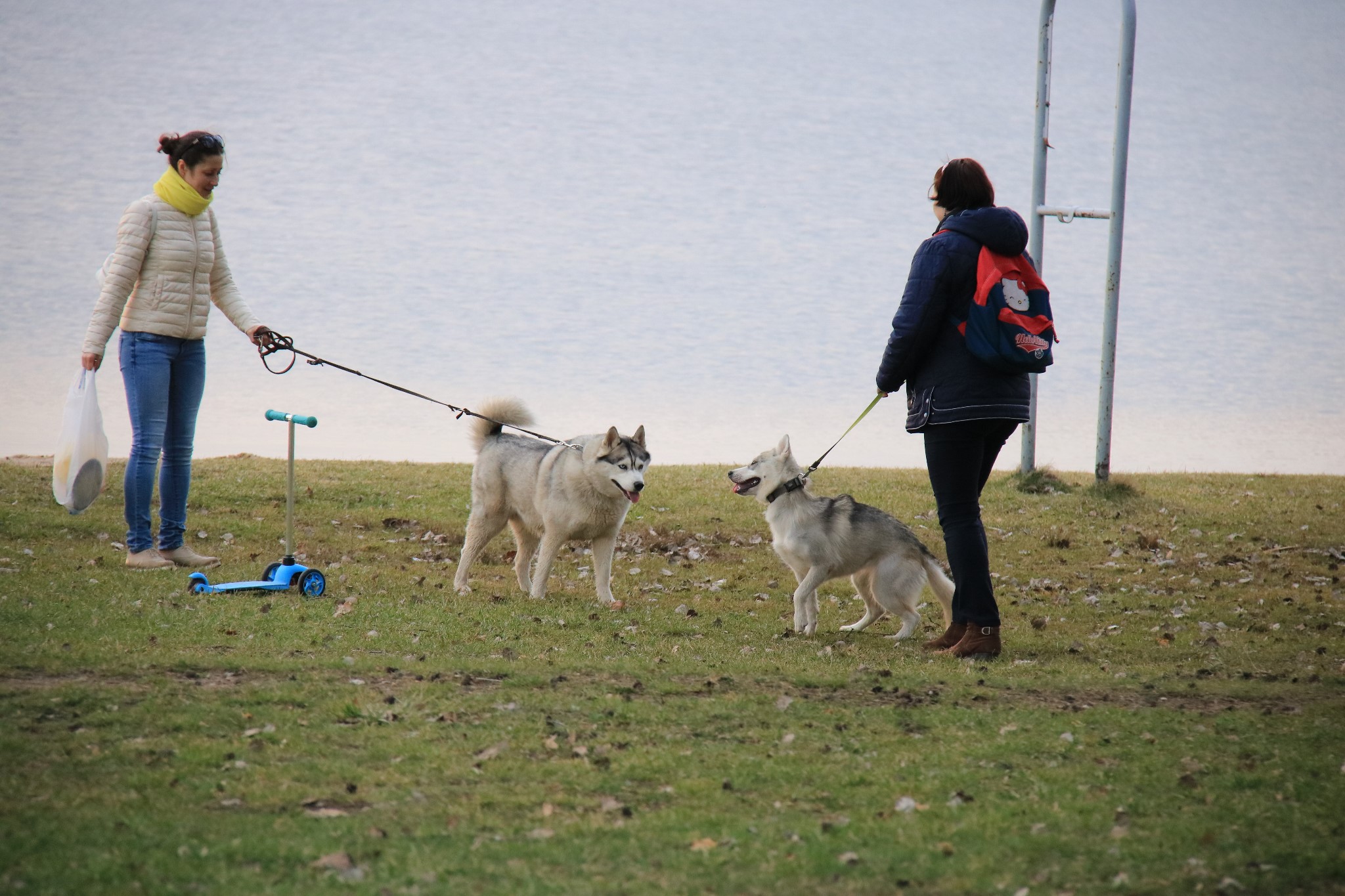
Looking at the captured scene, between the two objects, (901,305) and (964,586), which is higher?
(901,305)

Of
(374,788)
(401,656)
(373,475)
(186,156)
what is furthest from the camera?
(373,475)

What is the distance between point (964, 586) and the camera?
838cm

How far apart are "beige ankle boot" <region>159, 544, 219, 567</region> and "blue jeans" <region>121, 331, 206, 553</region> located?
0.21 ft

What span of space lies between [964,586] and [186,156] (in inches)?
292

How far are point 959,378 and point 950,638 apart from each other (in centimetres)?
207

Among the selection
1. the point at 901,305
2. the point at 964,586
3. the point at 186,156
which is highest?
the point at 186,156

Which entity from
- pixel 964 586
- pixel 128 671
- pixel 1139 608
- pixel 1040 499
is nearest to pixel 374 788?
pixel 128 671

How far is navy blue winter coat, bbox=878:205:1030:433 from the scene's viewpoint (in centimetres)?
787

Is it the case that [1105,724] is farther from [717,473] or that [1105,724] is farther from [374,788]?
[717,473]

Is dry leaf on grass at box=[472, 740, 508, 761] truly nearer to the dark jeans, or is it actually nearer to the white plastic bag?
the dark jeans

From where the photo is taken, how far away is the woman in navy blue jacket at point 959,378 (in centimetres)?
789

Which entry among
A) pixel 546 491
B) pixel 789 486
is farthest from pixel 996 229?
pixel 546 491

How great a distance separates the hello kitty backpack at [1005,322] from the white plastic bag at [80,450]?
→ 7.27m

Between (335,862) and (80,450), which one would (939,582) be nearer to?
(335,862)
